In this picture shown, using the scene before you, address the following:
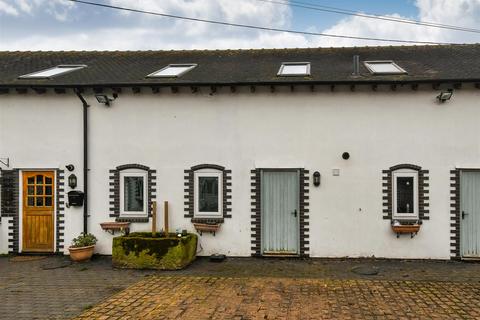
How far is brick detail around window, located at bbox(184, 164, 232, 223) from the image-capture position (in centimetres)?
996

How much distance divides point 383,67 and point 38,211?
10.2 metres

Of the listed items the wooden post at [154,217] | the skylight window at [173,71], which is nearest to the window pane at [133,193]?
the wooden post at [154,217]

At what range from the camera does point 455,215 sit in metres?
9.46

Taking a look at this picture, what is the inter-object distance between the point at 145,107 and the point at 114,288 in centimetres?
476

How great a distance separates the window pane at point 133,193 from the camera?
1025cm

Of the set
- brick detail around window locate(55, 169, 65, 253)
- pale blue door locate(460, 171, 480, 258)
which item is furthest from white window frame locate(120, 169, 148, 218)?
pale blue door locate(460, 171, 480, 258)

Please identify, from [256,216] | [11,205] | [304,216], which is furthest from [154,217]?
[11,205]

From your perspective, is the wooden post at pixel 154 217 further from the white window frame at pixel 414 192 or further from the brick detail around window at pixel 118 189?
the white window frame at pixel 414 192

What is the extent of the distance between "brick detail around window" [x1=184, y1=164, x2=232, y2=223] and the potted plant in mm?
2460

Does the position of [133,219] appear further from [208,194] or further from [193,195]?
[208,194]

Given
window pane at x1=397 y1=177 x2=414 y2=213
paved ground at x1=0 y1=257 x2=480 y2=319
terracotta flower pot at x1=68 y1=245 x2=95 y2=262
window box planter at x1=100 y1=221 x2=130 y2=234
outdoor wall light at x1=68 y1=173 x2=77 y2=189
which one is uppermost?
outdoor wall light at x1=68 y1=173 x2=77 y2=189

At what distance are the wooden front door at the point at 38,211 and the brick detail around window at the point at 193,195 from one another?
3609 mm

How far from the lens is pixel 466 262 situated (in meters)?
9.33

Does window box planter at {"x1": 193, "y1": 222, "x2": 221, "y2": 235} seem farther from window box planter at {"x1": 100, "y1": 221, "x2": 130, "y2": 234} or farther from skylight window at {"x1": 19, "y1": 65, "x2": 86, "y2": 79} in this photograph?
skylight window at {"x1": 19, "y1": 65, "x2": 86, "y2": 79}
